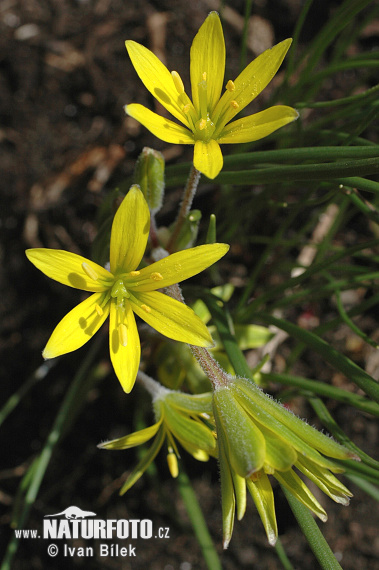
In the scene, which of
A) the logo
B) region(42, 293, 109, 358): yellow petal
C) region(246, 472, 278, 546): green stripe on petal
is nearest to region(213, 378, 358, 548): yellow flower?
region(246, 472, 278, 546): green stripe on petal

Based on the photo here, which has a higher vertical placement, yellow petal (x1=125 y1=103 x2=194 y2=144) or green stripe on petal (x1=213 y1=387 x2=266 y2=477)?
yellow petal (x1=125 y1=103 x2=194 y2=144)

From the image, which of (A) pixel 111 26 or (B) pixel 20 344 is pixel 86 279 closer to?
(B) pixel 20 344

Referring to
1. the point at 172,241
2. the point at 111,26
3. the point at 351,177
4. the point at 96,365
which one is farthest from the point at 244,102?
the point at 111,26

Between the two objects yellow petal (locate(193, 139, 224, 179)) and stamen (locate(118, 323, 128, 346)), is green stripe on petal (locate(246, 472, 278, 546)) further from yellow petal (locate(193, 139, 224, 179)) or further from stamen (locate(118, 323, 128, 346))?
yellow petal (locate(193, 139, 224, 179))

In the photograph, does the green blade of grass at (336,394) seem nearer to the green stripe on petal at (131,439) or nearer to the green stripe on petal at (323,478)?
the green stripe on petal at (323,478)

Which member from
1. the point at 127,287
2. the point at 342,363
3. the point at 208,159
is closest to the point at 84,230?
the point at 127,287

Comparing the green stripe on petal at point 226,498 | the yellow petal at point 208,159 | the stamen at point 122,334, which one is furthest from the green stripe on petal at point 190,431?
the yellow petal at point 208,159
